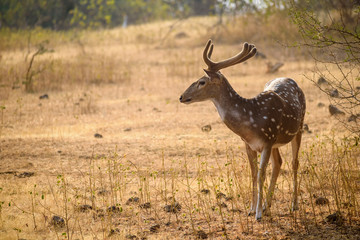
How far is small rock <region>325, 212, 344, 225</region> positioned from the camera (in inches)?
211

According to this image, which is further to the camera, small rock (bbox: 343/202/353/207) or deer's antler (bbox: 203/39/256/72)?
deer's antler (bbox: 203/39/256/72)

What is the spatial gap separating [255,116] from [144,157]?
327cm

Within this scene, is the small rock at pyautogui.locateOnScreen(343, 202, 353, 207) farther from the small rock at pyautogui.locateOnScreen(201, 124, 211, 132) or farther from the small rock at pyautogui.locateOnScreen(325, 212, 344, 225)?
the small rock at pyautogui.locateOnScreen(201, 124, 211, 132)

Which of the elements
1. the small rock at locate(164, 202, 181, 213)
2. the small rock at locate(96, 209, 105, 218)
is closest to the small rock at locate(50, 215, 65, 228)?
the small rock at locate(96, 209, 105, 218)

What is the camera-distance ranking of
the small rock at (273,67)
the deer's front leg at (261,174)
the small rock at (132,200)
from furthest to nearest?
1. the small rock at (273,67)
2. the small rock at (132,200)
3. the deer's front leg at (261,174)

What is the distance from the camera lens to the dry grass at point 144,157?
5625 millimetres

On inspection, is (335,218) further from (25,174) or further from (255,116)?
(25,174)

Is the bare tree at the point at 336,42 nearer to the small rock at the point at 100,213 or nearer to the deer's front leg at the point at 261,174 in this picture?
the deer's front leg at the point at 261,174

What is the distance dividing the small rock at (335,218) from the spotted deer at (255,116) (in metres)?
0.51

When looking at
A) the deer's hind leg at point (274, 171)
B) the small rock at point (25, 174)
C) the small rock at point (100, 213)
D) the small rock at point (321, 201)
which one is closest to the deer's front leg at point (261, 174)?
the deer's hind leg at point (274, 171)

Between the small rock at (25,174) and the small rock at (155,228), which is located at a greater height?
the small rock at (155,228)

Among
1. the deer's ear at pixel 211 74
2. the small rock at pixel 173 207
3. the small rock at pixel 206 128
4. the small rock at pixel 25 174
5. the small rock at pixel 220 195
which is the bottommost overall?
the small rock at pixel 25 174

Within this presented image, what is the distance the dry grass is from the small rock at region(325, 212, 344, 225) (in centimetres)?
6

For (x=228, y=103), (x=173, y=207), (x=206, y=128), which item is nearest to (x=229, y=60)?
(x=228, y=103)
